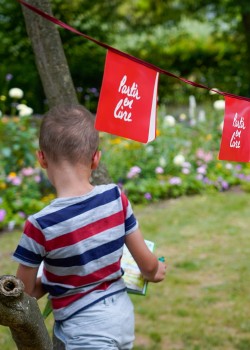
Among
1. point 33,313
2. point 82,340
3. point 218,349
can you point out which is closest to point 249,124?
point 82,340

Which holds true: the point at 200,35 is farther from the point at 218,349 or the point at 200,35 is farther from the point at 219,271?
the point at 218,349

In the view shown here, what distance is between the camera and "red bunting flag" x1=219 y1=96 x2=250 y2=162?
85.4 inches

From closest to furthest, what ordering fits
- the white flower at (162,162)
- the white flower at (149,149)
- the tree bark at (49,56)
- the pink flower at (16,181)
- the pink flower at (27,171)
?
the tree bark at (49,56) < the pink flower at (16,181) < the pink flower at (27,171) < the white flower at (162,162) < the white flower at (149,149)

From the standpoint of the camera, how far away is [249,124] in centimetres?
223

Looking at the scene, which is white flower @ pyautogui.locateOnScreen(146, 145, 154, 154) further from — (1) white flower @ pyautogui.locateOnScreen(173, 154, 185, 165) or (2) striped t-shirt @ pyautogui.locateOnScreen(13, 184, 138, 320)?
(2) striped t-shirt @ pyautogui.locateOnScreen(13, 184, 138, 320)

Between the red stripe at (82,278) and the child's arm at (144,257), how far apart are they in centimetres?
11

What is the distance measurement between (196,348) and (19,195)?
2888mm

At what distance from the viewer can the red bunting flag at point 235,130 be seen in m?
2.17

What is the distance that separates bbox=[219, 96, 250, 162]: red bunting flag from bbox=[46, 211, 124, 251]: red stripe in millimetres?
520

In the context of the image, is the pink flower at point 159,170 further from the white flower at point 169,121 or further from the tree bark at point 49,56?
the tree bark at point 49,56

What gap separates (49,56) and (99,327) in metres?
1.26

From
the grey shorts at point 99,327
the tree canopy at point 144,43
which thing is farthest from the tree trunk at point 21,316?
the tree canopy at point 144,43

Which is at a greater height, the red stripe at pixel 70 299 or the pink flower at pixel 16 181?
the red stripe at pixel 70 299

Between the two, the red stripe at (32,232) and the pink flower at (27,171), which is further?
the pink flower at (27,171)
